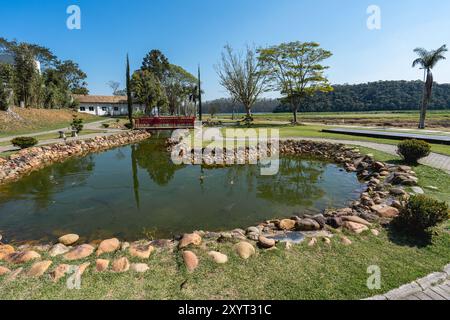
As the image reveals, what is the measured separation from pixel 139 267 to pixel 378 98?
272 feet

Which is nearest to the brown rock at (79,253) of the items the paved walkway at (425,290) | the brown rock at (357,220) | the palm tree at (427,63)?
the paved walkway at (425,290)

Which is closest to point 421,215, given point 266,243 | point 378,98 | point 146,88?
point 266,243

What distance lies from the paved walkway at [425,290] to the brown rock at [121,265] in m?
2.88

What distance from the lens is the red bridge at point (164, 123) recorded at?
80.4 feet

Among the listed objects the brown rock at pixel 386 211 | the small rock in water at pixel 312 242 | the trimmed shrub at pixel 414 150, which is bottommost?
the small rock in water at pixel 312 242

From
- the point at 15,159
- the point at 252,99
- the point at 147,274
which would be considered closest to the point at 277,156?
the point at 147,274

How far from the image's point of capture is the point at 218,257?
129 inches

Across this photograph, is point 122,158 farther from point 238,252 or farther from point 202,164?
point 238,252

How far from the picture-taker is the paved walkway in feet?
8.25

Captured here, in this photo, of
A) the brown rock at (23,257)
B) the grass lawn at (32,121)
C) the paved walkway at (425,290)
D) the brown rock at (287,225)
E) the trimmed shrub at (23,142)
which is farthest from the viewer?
the grass lawn at (32,121)

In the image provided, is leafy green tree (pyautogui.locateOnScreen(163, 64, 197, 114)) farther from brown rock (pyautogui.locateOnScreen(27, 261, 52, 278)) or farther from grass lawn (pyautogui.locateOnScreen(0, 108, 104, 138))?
brown rock (pyautogui.locateOnScreen(27, 261, 52, 278))

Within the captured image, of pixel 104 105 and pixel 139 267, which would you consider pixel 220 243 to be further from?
pixel 104 105

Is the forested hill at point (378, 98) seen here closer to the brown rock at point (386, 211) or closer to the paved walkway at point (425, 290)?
the brown rock at point (386, 211)
